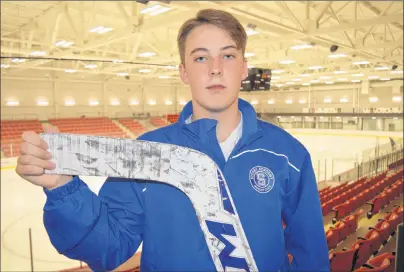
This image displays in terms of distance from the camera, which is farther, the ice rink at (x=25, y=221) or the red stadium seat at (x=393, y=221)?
the ice rink at (x=25, y=221)

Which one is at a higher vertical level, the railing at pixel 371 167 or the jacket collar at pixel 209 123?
the jacket collar at pixel 209 123

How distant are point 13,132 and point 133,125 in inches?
379

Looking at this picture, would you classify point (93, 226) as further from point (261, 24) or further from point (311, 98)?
point (311, 98)

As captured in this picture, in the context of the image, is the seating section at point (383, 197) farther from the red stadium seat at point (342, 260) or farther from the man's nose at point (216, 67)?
the man's nose at point (216, 67)

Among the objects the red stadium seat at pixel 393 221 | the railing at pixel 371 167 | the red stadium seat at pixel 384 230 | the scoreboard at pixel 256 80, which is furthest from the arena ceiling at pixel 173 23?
the red stadium seat at pixel 384 230

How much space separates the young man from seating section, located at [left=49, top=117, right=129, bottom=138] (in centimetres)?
2129

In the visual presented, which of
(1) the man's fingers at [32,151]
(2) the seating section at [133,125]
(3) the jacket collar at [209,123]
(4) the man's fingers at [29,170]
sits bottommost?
(2) the seating section at [133,125]

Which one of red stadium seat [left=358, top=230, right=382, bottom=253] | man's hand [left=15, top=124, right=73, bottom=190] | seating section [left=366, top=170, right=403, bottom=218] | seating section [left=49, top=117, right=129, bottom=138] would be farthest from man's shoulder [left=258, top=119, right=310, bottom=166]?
seating section [left=49, top=117, right=129, bottom=138]

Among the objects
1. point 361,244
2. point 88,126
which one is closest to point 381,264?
point 361,244

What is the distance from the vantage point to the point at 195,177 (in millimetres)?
1212

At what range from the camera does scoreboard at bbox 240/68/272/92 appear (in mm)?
14420

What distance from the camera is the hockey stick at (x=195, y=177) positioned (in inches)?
45.6

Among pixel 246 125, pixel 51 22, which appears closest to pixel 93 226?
pixel 246 125

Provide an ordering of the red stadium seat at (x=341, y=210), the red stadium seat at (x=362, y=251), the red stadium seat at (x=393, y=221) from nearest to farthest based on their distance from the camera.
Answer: the red stadium seat at (x=362, y=251) < the red stadium seat at (x=393, y=221) < the red stadium seat at (x=341, y=210)
